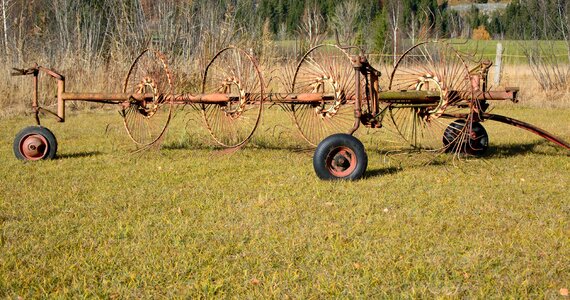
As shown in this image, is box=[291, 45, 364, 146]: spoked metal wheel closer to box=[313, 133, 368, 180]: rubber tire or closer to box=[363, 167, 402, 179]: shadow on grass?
box=[363, 167, 402, 179]: shadow on grass

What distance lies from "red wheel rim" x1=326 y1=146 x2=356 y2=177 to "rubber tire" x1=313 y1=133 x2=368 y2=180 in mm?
44

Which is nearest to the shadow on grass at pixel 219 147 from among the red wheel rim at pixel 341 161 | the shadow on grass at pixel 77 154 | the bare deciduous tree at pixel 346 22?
the shadow on grass at pixel 77 154

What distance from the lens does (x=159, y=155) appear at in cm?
880

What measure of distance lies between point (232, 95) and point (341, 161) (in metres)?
1.93

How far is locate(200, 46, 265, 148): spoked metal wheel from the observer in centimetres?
801

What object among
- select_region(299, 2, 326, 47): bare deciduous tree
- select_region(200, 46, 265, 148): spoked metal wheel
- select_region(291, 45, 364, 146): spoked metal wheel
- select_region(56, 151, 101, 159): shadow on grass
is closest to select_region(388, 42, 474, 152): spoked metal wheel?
select_region(291, 45, 364, 146): spoked metal wheel

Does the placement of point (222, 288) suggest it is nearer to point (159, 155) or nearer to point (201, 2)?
point (159, 155)

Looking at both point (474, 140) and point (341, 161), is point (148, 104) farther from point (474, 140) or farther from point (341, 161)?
point (474, 140)

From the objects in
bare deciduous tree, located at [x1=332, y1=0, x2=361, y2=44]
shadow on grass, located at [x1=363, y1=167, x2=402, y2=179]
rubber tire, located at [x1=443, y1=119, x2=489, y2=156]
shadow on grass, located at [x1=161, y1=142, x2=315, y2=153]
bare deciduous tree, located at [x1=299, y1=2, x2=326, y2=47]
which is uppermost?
bare deciduous tree, located at [x1=332, y1=0, x2=361, y2=44]

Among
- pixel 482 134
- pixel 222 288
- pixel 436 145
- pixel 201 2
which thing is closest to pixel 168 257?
pixel 222 288

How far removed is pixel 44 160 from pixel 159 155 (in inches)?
59.0

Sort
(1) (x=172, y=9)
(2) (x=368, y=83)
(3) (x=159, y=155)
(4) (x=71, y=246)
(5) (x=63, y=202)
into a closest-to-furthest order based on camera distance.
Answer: (4) (x=71, y=246) < (5) (x=63, y=202) < (2) (x=368, y=83) < (3) (x=159, y=155) < (1) (x=172, y=9)

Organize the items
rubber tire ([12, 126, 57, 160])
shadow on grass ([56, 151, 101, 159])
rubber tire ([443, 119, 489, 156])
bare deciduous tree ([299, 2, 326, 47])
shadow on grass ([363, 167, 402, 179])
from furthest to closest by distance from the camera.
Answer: bare deciduous tree ([299, 2, 326, 47])
shadow on grass ([56, 151, 101, 159])
rubber tire ([443, 119, 489, 156])
rubber tire ([12, 126, 57, 160])
shadow on grass ([363, 167, 402, 179])

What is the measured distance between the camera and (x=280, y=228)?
17.0ft
